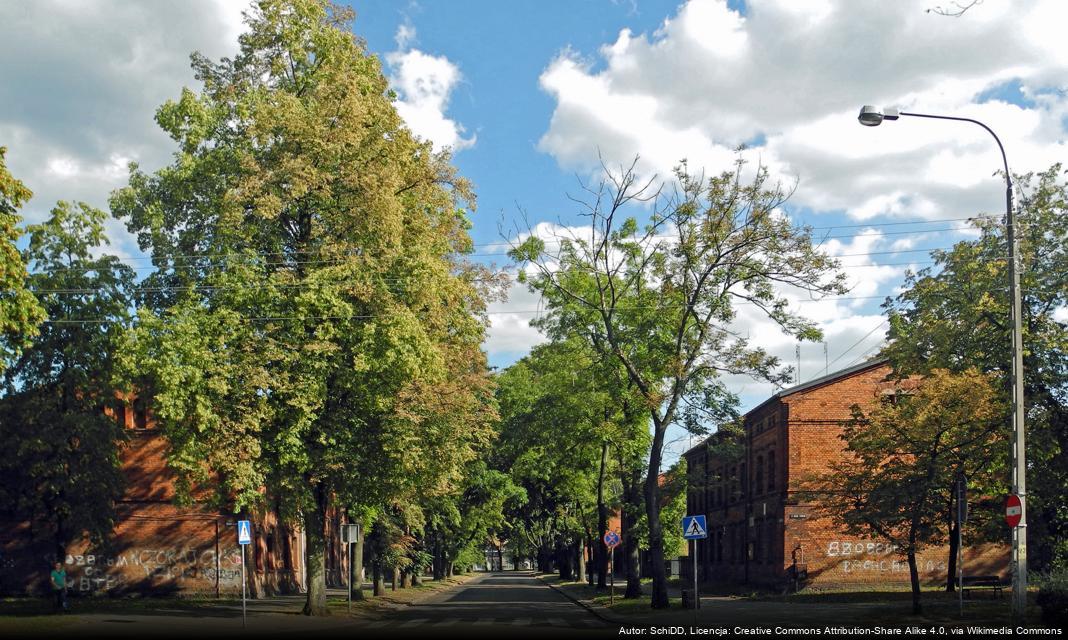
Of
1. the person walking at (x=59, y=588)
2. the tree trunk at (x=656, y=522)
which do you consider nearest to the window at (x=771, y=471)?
the tree trunk at (x=656, y=522)

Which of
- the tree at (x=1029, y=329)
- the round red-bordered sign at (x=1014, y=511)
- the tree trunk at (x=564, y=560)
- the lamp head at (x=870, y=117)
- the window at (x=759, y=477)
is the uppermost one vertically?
the lamp head at (x=870, y=117)

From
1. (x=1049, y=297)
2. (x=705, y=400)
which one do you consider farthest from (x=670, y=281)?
(x=1049, y=297)

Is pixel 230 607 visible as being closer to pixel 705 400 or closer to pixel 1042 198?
pixel 705 400

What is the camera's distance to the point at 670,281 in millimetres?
31594

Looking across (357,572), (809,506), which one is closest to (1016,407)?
(809,506)

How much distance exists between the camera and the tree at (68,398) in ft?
118

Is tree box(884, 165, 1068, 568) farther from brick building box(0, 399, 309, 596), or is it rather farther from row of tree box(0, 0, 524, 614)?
brick building box(0, 399, 309, 596)

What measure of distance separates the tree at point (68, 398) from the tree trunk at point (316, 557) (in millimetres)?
9638

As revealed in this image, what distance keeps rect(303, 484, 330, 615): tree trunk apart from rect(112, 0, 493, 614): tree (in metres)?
0.06

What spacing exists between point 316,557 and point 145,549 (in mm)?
16491

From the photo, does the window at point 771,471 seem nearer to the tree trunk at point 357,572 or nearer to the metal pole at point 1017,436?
the tree trunk at point 357,572

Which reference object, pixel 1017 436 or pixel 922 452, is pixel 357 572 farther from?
pixel 1017 436

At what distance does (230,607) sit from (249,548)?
944cm

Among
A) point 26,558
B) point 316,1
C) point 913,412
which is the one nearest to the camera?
point 913,412
